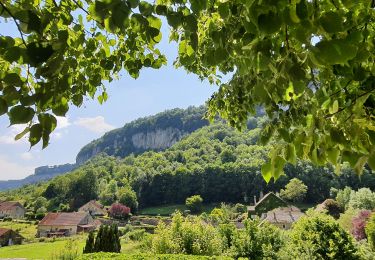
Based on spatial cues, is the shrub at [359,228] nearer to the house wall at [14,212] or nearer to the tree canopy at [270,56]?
the tree canopy at [270,56]

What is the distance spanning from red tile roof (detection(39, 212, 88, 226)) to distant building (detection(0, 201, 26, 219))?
94.9 feet

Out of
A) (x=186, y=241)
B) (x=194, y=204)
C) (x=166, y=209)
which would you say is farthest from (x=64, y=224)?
(x=186, y=241)

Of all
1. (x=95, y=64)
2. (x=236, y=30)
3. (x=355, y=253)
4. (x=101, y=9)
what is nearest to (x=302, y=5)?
(x=101, y=9)

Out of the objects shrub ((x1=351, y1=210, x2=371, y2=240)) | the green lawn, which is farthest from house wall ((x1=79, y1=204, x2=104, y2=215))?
shrub ((x1=351, y1=210, x2=371, y2=240))

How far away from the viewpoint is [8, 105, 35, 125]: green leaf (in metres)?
1.42

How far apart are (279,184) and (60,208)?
6264 centimetres

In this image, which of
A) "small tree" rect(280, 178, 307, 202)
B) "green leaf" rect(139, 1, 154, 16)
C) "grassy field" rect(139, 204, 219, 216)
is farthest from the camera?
"grassy field" rect(139, 204, 219, 216)

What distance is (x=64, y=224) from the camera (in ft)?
220

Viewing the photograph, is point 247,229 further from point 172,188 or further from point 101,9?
point 172,188

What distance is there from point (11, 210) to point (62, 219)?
31.1m

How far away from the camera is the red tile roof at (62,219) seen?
6564 cm

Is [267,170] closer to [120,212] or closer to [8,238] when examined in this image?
[8,238]

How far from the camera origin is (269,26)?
1239mm

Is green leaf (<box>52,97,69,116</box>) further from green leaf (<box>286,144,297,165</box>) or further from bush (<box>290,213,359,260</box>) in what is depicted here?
bush (<box>290,213,359,260</box>)
